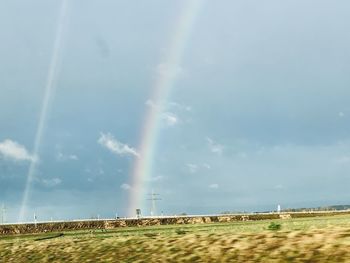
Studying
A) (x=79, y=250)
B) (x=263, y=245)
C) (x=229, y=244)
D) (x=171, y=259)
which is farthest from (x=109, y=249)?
(x=263, y=245)

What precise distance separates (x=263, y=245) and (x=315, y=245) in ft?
9.06

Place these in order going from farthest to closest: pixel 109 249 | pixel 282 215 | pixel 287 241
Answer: pixel 282 215 < pixel 109 249 < pixel 287 241

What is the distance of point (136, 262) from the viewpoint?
92.0 feet

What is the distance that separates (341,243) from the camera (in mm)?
20922

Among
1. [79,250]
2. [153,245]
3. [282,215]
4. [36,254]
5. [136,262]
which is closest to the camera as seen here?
[136,262]

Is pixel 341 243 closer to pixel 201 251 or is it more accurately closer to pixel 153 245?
pixel 201 251

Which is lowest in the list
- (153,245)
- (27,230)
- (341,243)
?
(341,243)

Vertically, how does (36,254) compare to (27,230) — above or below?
below

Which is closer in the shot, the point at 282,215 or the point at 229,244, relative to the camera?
the point at 229,244

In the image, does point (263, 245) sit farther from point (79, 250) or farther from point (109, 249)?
point (79, 250)

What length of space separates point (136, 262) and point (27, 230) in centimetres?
12744

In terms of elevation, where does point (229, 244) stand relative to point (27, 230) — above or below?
below

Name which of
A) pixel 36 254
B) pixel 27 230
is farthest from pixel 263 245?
pixel 27 230

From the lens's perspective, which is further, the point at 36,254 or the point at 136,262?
the point at 36,254
